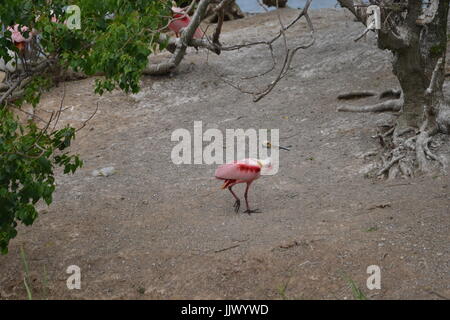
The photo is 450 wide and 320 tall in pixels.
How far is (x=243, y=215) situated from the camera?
5.73 metres

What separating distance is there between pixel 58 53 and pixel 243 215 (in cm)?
196

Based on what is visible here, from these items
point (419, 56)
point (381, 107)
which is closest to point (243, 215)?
point (419, 56)

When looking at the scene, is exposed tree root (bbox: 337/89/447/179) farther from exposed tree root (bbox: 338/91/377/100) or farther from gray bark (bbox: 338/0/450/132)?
exposed tree root (bbox: 338/91/377/100)

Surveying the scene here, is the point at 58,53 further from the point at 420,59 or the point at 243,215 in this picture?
the point at 420,59

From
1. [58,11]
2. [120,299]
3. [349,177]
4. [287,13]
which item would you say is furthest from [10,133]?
[287,13]

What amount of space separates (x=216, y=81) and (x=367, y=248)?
17.2ft

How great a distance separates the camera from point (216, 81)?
9570 millimetres

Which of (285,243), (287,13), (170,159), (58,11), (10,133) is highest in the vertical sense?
(58,11)

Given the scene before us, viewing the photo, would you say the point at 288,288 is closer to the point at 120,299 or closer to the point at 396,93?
the point at 120,299

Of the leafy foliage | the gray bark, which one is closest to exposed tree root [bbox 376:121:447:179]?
the gray bark

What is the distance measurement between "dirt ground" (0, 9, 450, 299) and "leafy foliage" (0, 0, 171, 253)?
30.5 inches

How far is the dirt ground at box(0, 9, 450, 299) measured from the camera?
15.0 feet
